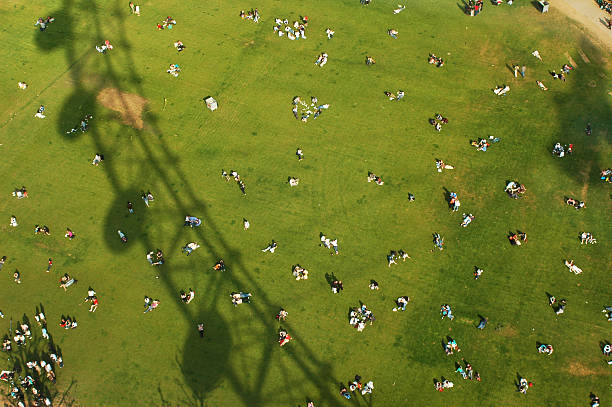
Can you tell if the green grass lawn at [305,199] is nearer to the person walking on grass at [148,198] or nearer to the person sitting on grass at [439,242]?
the person sitting on grass at [439,242]

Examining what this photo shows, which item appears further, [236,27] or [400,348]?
[236,27]

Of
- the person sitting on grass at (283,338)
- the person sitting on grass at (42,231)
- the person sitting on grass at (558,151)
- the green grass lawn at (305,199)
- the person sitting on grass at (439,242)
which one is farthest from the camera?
the person sitting on grass at (558,151)

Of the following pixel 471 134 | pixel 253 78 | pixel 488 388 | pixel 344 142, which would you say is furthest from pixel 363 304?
pixel 253 78

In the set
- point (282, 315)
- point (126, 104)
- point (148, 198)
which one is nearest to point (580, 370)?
point (282, 315)

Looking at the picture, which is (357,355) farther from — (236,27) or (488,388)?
(236,27)

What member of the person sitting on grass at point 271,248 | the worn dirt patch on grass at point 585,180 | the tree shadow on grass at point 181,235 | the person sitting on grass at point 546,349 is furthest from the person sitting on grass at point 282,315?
the worn dirt patch on grass at point 585,180
